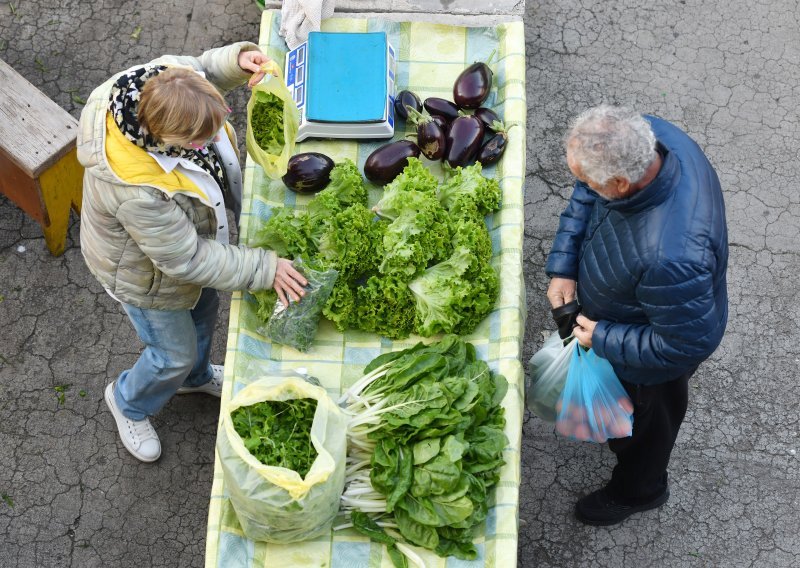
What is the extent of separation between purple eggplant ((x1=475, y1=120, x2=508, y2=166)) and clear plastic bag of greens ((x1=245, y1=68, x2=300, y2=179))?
881 millimetres

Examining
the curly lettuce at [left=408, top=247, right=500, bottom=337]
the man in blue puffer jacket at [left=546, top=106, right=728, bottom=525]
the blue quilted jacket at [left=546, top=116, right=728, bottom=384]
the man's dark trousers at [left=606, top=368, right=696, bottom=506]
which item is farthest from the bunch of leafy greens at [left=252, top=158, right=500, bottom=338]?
the man's dark trousers at [left=606, top=368, right=696, bottom=506]

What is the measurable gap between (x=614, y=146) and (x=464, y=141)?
1342mm

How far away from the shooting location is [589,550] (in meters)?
4.27

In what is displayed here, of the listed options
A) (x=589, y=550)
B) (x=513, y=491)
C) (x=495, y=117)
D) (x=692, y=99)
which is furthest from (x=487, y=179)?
(x=692, y=99)

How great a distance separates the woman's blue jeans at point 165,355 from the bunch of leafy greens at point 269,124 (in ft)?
2.44

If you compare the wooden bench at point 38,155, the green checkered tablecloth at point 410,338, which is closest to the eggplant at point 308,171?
the green checkered tablecloth at point 410,338

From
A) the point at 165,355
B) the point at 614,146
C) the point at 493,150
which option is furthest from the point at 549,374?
the point at 165,355

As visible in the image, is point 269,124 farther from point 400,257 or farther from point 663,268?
point 663,268

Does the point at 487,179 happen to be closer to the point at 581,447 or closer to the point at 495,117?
the point at 495,117

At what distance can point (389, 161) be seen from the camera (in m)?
3.93

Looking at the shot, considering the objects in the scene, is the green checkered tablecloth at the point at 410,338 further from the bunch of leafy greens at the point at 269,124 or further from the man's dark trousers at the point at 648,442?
the man's dark trousers at the point at 648,442

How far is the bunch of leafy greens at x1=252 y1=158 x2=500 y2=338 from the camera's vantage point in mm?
3553

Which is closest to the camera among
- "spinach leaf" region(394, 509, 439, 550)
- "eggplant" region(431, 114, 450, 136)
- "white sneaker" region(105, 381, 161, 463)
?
"spinach leaf" region(394, 509, 439, 550)

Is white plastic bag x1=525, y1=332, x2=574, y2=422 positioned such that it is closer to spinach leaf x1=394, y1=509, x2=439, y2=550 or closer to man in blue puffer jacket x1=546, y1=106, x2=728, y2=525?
man in blue puffer jacket x1=546, y1=106, x2=728, y2=525
